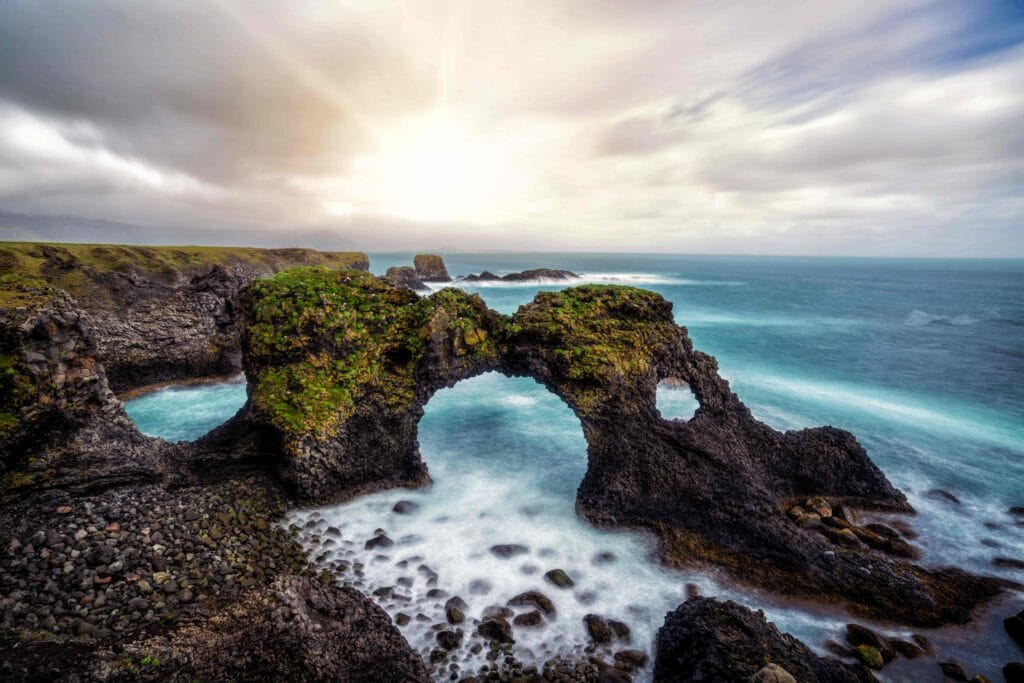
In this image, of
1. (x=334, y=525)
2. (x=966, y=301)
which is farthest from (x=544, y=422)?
(x=966, y=301)

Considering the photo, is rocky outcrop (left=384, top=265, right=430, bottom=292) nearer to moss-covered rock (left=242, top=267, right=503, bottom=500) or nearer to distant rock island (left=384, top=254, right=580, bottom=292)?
distant rock island (left=384, top=254, right=580, bottom=292)

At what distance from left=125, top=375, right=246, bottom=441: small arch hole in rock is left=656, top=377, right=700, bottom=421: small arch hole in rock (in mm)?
23658

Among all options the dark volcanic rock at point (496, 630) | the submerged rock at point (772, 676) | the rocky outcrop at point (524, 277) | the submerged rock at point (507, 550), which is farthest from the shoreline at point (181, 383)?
the rocky outcrop at point (524, 277)

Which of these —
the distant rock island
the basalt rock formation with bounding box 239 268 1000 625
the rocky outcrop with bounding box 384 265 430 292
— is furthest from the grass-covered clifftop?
the distant rock island

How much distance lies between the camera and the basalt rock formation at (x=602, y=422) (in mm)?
12500

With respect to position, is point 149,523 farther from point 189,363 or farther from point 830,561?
point 189,363

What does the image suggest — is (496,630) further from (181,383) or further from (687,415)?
(181,383)

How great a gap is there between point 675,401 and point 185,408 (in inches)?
1135

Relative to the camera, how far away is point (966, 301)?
8538 centimetres

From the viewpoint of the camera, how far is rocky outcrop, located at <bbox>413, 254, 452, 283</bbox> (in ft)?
320

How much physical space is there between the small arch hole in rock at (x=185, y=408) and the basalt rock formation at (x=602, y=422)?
37.7 ft

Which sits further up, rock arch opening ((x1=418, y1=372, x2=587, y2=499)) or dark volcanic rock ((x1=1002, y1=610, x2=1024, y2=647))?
dark volcanic rock ((x1=1002, y1=610, x2=1024, y2=647))

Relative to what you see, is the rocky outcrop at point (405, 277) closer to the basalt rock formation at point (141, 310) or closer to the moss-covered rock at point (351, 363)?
the basalt rock formation at point (141, 310)

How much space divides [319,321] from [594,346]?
923cm
